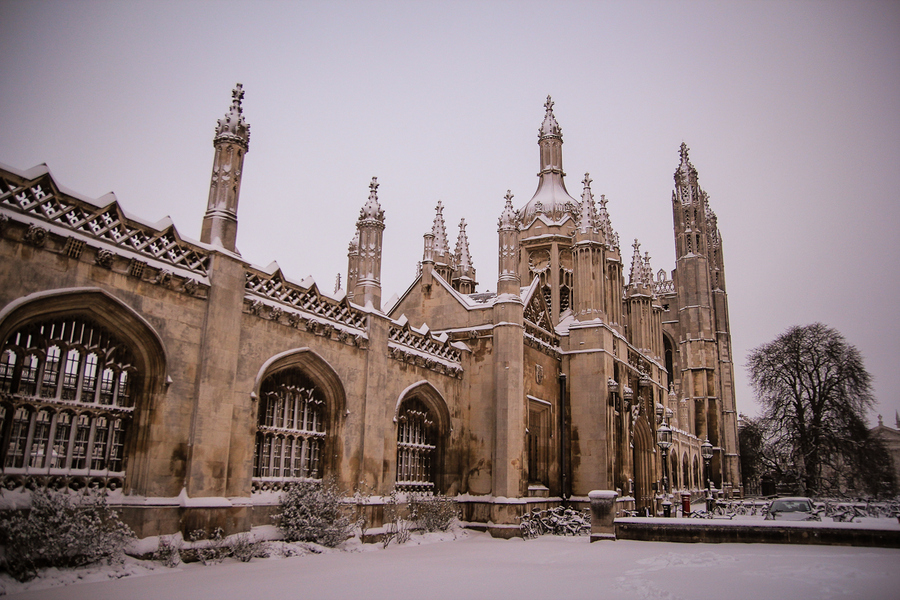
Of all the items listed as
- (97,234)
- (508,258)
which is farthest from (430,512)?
(97,234)

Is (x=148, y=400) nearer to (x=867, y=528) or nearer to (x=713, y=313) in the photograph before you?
(x=867, y=528)

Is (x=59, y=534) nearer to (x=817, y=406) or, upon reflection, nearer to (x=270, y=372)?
(x=270, y=372)

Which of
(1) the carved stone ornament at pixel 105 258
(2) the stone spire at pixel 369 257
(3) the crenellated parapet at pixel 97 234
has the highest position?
(2) the stone spire at pixel 369 257

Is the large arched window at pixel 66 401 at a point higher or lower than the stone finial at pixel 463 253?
lower

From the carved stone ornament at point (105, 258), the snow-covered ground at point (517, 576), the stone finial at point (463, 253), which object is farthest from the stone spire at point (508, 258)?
the carved stone ornament at point (105, 258)

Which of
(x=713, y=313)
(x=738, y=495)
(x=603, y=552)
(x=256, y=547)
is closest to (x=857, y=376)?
(x=738, y=495)

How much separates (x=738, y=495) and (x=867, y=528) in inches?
1973

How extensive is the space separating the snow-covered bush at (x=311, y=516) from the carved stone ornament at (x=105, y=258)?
5.77 meters

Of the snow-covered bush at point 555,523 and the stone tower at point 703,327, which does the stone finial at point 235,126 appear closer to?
the snow-covered bush at point 555,523

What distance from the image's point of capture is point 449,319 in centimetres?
2186

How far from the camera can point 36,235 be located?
936cm

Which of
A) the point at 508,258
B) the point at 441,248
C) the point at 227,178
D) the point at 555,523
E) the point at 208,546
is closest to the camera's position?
the point at 208,546

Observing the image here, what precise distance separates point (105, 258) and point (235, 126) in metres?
4.29

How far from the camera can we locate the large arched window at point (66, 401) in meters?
9.25
